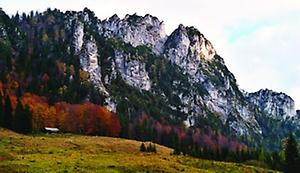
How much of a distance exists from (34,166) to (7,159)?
7564 millimetres

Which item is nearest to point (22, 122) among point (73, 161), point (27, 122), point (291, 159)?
point (27, 122)

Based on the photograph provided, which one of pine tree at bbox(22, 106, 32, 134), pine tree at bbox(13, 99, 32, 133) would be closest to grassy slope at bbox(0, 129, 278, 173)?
pine tree at bbox(13, 99, 32, 133)

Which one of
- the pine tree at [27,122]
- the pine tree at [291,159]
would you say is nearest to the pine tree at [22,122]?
the pine tree at [27,122]

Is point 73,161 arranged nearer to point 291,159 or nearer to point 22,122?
point 291,159

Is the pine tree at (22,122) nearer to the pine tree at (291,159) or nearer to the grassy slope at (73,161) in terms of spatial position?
the grassy slope at (73,161)

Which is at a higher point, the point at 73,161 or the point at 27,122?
the point at 27,122

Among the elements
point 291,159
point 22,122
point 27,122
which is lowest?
point 291,159

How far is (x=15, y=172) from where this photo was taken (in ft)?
219

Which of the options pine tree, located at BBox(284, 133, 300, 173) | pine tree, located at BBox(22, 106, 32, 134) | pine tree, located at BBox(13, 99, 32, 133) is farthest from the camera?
pine tree, located at BBox(22, 106, 32, 134)

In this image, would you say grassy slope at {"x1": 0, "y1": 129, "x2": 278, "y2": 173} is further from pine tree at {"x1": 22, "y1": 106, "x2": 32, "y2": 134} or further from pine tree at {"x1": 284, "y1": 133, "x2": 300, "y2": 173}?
pine tree at {"x1": 22, "y1": 106, "x2": 32, "y2": 134}

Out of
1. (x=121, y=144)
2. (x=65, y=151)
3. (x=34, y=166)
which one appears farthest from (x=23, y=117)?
(x=34, y=166)

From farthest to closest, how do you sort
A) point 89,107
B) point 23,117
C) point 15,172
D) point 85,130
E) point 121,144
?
point 89,107 < point 85,130 < point 23,117 < point 121,144 < point 15,172

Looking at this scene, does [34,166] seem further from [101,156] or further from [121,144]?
[121,144]

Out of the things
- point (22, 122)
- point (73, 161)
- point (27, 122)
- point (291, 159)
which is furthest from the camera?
point (27, 122)
